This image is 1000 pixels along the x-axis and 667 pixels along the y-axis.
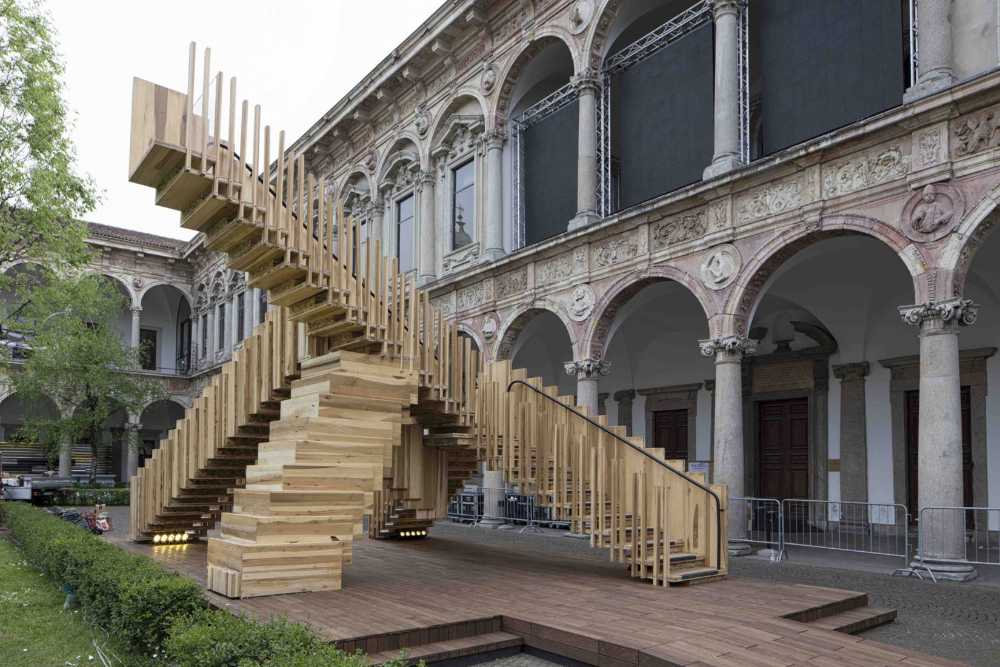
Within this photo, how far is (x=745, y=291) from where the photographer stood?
13.0m

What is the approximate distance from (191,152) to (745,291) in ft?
28.4

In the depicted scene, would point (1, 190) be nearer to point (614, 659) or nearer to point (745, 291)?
point (745, 291)

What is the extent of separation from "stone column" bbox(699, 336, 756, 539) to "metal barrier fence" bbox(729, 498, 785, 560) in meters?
0.10

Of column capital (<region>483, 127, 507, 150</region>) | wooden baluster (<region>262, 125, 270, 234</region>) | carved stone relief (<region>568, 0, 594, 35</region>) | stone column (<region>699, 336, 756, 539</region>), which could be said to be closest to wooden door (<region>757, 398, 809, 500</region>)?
stone column (<region>699, 336, 756, 539</region>)

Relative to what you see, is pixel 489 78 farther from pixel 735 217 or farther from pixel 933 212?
pixel 933 212

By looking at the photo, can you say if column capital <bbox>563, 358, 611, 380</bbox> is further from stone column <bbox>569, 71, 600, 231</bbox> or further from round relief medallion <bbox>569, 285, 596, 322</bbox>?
stone column <bbox>569, 71, 600, 231</bbox>

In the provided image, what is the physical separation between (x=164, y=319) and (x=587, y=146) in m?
32.2

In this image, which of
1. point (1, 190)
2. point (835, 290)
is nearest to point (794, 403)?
point (835, 290)

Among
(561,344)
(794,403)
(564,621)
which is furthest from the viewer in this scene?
(561,344)

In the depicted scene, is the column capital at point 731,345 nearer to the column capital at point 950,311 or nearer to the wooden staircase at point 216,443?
the column capital at point 950,311

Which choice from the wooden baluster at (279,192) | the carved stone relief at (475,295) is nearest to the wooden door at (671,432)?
the carved stone relief at (475,295)

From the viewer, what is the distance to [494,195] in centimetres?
1927

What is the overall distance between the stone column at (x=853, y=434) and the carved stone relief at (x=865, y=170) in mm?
4770

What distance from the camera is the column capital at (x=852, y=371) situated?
15.2 meters
